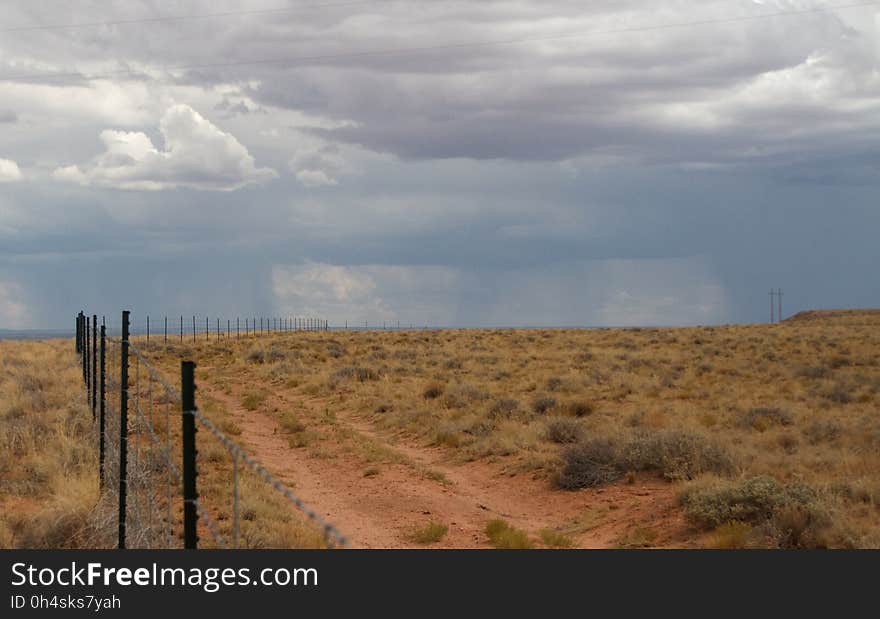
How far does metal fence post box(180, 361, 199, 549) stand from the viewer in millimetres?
6664

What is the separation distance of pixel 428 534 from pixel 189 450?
700 cm

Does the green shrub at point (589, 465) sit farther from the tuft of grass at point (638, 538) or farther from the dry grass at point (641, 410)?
the tuft of grass at point (638, 538)

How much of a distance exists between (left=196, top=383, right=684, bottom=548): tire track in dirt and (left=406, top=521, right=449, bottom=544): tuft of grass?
11 centimetres

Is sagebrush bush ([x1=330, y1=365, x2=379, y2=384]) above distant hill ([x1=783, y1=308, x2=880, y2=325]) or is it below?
above

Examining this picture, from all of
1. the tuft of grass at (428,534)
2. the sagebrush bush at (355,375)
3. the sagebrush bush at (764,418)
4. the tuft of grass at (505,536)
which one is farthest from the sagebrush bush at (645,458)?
the sagebrush bush at (355,375)

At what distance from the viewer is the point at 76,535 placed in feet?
39.6

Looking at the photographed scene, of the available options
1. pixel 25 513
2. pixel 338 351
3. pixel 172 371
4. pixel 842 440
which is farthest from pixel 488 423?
pixel 338 351

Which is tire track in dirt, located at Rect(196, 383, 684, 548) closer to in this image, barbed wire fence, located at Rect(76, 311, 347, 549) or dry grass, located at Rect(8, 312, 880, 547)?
dry grass, located at Rect(8, 312, 880, 547)

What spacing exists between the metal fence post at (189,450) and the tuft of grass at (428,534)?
656cm

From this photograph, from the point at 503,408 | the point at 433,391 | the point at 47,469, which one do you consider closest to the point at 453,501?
the point at 47,469

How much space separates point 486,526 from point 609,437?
5.36 metres

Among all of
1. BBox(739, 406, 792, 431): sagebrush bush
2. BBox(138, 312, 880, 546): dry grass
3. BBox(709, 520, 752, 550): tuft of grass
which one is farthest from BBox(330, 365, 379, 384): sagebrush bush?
BBox(709, 520, 752, 550): tuft of grass
